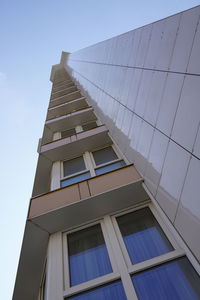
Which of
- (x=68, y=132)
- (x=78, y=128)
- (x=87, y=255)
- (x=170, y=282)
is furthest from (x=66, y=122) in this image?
(x=170, y=282)

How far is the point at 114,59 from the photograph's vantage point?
415 inches

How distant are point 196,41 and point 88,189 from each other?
397 cm

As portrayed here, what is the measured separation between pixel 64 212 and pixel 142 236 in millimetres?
1852

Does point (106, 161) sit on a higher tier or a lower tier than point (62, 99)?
lower

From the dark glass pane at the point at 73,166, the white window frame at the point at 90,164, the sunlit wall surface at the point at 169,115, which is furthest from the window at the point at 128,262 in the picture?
the dark glass pane at the point at 73,166

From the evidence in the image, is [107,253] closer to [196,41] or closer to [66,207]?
[66,207]

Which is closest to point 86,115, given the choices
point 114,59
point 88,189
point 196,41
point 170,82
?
point 114,59

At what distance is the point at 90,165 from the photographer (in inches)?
342

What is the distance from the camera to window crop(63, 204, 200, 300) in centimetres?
391

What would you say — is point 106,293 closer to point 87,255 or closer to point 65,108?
point 87,255

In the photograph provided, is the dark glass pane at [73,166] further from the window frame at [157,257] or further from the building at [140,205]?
the window frame at [157,257]

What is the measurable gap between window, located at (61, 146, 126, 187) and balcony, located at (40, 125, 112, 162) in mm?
226

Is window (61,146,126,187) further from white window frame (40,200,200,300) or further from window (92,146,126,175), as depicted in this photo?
white window frame (40,200,200,300)

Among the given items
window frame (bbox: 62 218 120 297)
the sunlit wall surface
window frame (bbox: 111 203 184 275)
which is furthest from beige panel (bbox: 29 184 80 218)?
the sunlit wall surface
